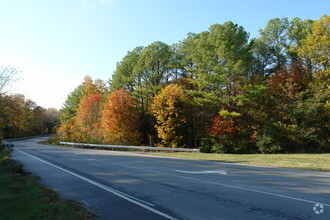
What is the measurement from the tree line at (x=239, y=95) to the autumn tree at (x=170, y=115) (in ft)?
0.48

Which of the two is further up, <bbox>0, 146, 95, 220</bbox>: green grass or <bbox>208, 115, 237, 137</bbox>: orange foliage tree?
<bbox>208, 115, 237, 137</bbox>: orange foliage tree

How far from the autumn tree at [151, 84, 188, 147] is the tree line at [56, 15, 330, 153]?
0.15 m

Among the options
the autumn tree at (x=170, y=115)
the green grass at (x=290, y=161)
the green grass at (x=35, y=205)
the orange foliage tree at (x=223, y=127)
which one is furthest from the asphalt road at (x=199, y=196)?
the autumn tree at (x=170, y=115)

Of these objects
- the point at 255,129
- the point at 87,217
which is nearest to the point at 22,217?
the point at 87,217

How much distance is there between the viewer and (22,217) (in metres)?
5.33

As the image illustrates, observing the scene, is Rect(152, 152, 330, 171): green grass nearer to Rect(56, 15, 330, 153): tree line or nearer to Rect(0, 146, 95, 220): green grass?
Rect(56, 15, 330, 153): tree line

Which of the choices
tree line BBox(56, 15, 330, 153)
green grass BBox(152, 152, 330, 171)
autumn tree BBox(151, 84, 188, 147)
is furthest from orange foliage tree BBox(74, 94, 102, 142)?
green grass BBox(152, 152, 330, 171)

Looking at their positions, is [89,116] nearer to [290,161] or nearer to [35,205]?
[290,161]

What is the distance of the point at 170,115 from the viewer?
34875mm

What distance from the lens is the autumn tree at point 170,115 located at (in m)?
34.1

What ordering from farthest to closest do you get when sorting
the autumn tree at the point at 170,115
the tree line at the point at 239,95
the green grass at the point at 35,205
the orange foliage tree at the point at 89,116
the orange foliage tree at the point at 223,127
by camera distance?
the orange foliage tree at the point at 89,116 < the autumn tree at the point at 170,115 < the orange foliage tree at the point at 223,127 < the tree line at the point at 239,95 < the green grass at the point at 35,205

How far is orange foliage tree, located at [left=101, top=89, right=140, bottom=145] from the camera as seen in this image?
37281mm

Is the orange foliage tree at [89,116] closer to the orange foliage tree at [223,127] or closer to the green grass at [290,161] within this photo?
the orange foliage tree at [223,127]

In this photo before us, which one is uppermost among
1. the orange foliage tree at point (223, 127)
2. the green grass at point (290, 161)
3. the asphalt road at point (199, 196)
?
the orange foliage tree at point (223, 127)
